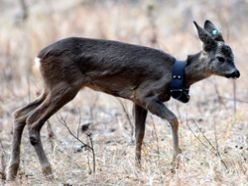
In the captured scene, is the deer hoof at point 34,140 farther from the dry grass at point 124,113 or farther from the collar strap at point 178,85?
the collar strap at point 178,85

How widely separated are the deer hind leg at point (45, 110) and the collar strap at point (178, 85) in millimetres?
940

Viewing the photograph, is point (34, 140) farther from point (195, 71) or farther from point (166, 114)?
point (195, 71)

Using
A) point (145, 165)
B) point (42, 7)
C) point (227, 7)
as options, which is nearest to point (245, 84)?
point (227, 7)

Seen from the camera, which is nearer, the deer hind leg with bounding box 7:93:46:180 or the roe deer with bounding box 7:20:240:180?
the deer hind leg with bounding box 7:93:46:180

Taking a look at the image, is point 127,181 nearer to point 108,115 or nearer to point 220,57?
point 220,57

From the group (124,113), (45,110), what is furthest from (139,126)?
(124,113)

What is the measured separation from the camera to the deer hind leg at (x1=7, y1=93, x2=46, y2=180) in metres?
6.94

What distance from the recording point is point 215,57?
24.3ft

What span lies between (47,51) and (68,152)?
1.24 m

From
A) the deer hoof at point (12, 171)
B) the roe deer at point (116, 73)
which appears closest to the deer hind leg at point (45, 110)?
the roe deer at point (116, 73)

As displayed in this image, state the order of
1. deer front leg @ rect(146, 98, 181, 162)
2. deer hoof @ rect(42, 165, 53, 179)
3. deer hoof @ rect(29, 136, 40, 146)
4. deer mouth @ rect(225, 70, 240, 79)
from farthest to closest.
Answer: deer mouth @ rect(225, 70, 240, 79)
deer hoof @ rect(29, 136, 40, 146)
deer front leg @ rect(146, 98, 181, 162)
deer hoof @ rect(42, 165, 53, 179)

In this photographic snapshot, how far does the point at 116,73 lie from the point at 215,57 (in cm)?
99

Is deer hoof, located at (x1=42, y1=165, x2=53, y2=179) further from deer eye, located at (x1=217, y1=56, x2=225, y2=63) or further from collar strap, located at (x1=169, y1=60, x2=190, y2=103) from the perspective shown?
deer eye, located at (x1=217, y1=56, x2=225, y2=63)

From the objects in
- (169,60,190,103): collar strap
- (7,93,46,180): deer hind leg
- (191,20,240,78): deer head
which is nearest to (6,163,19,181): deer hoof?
(7,93,46,180): deer hind leg
